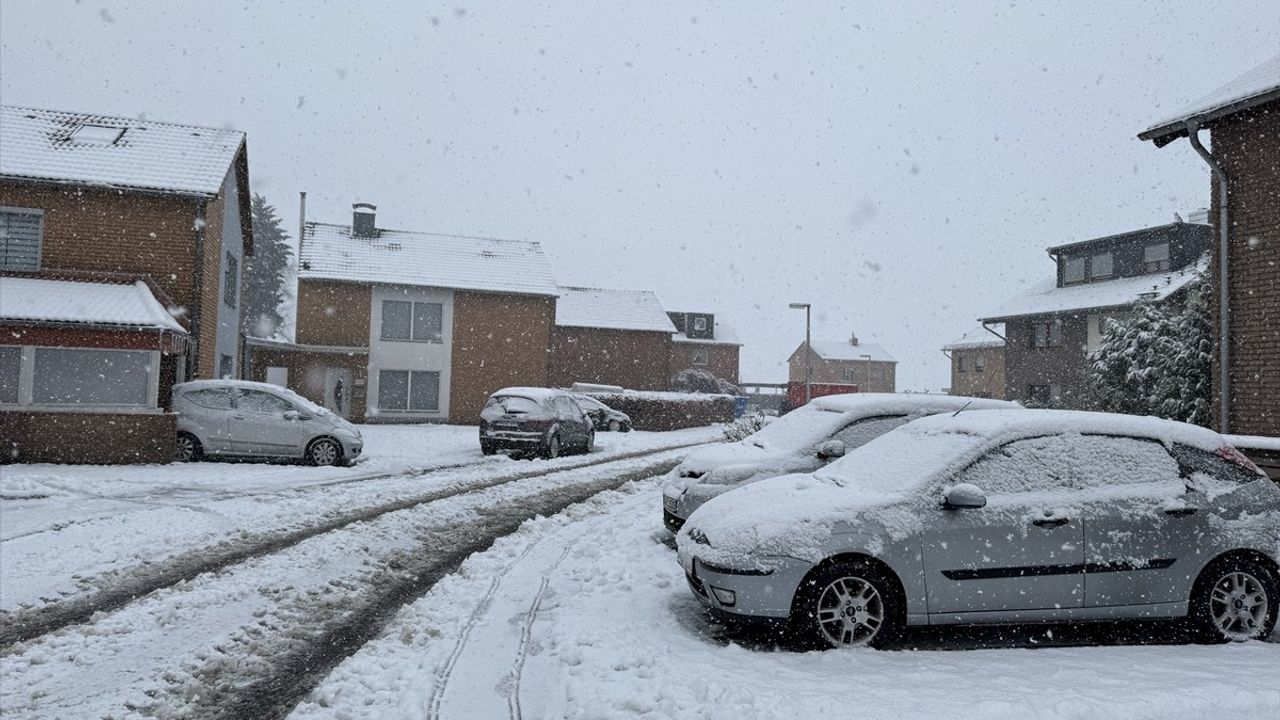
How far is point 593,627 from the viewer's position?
5.51 meters

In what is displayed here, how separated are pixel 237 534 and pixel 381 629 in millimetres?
4010

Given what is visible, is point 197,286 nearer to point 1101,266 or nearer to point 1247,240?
point 1247,240

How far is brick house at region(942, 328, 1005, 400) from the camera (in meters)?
50.1

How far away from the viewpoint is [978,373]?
2025 inches

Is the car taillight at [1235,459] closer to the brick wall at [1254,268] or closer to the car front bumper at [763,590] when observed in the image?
the car front bumper at [763,590]

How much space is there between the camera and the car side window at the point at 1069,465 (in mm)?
5578

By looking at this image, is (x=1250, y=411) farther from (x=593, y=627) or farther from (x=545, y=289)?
(x=545, y=289)

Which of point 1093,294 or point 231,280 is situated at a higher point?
point 1093,294

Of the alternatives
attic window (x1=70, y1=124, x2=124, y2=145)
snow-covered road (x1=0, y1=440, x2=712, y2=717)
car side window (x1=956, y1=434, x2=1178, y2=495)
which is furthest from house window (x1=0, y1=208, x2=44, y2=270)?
car side window (x1=956, y1=434, x2=1178, y2=495)

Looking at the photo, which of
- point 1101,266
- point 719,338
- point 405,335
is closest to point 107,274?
point 405,335

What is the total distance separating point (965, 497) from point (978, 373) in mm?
49964

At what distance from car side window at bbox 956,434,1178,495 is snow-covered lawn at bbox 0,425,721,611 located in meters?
6.82

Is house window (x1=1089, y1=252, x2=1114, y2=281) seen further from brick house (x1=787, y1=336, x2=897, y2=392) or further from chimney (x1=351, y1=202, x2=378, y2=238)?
brick house (x1=787, y1=336, x2=897, y2=392)

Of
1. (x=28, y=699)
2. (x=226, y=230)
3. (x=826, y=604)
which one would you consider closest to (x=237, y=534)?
(x=28, y=699)
